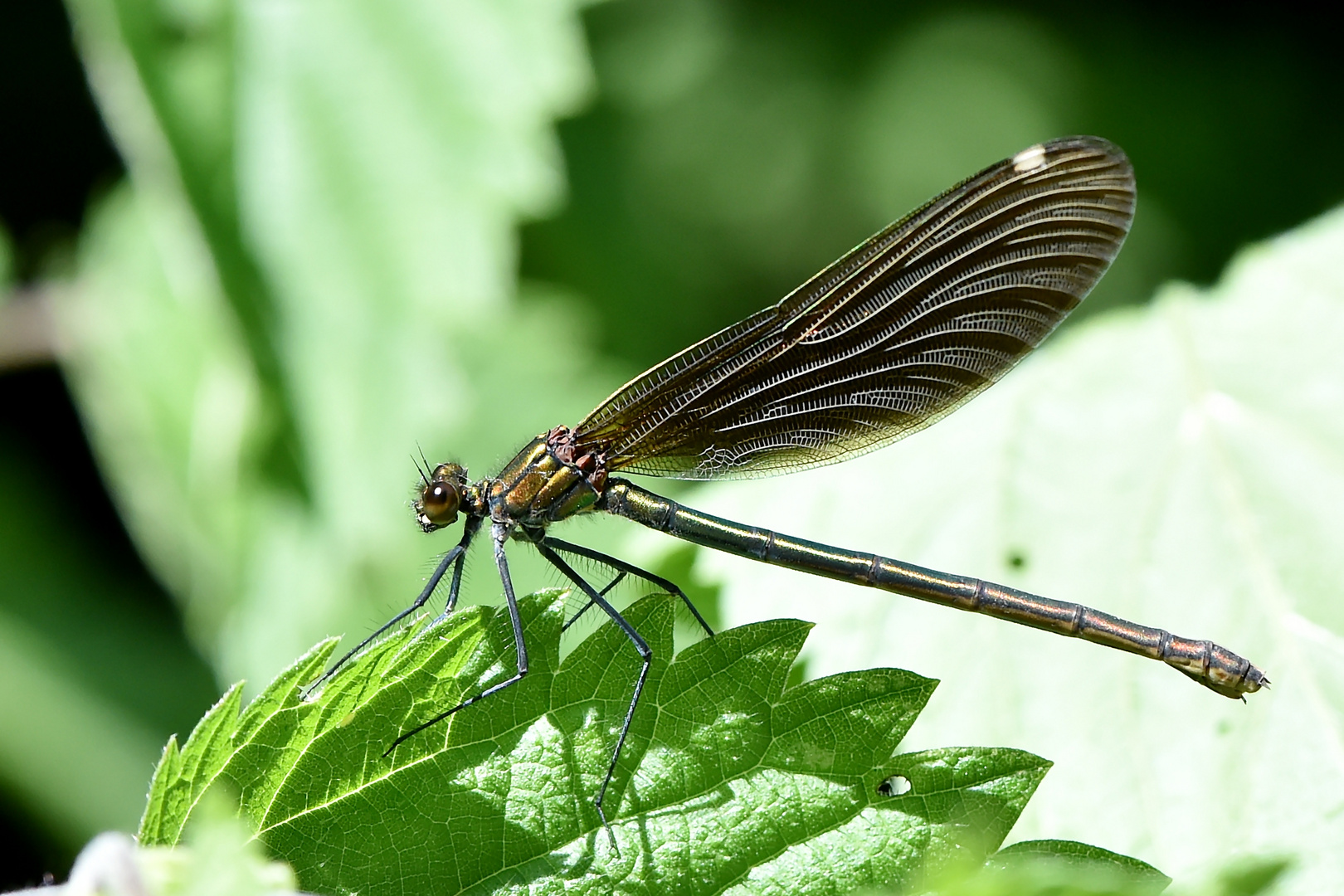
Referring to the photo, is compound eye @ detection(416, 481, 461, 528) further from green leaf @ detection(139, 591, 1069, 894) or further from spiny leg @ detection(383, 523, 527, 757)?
green leaf @ detection(139, 591, 1069, 894)

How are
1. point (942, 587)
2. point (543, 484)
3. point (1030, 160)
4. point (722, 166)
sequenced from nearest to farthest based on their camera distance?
point (942, 587)
point (1030, 160)
point (543, 484)
point (722, 166)

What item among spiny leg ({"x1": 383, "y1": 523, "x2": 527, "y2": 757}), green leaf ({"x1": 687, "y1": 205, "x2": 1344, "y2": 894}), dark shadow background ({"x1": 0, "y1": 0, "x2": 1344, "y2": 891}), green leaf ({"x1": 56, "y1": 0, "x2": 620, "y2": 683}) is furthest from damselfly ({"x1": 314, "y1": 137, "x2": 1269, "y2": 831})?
dark shadow background ({"x1": 0, "y1": 0, "x2": 1344, "y2": 891})

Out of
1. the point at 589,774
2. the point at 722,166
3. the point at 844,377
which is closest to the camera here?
the point at 589,774

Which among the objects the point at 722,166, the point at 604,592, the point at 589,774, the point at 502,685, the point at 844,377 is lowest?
the point at 589,774

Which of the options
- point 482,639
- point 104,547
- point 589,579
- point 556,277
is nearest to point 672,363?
point 589,579

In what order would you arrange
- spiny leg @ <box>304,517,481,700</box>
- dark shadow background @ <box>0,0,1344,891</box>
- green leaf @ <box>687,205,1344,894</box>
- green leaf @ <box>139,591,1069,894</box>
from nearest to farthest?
green leaf @ <box>139,591,1069,894</box> → green leaf @ <box>687,205,1344,894</box> → spiny leg @ <box>304,517,481,700</box> → dark shadow background @ <box>0,0,1344,891</box>

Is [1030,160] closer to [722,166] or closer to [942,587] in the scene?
[942,587]

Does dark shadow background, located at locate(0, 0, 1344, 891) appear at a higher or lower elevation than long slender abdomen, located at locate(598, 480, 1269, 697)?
higher

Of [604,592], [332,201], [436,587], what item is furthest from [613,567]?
[332,201]

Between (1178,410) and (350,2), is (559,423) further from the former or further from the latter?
(1178,410)
